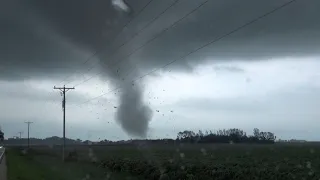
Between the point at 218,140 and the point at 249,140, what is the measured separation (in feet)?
31.5

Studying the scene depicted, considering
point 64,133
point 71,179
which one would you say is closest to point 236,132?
point 64,133

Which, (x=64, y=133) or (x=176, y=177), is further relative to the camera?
(x=64, y=133)

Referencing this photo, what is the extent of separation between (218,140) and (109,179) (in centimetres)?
12051

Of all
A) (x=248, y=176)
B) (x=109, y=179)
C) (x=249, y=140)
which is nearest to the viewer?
(x=248, y=176)

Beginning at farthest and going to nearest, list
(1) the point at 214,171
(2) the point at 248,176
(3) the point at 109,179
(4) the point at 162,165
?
(4) the point at 162,165 → (3) the point at 109,179 → (1) the point at 214,171 → (2) the point at 248,176

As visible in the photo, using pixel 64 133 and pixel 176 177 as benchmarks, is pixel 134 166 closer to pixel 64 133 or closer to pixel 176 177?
pixel 176 177

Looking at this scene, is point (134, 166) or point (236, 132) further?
point (236, 132)

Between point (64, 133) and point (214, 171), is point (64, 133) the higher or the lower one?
the higher one

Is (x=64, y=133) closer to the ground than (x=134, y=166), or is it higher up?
higher up

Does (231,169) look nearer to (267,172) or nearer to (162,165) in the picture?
(267,172)

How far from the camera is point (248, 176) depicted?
3042 cm

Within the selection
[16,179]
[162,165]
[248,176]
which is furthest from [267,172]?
[16,179]

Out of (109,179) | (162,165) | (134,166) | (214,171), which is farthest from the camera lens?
(134,166)

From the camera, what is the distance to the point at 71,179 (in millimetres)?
34250
